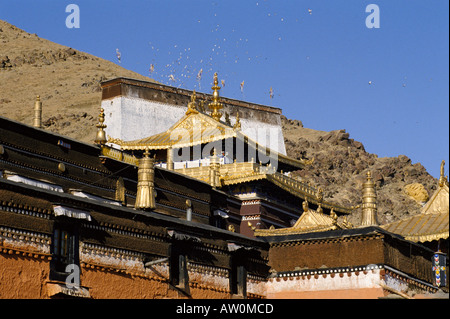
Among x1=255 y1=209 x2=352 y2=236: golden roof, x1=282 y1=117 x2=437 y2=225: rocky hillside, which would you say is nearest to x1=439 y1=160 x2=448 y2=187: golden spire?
x1=255 y1=209 x2=352 y2=236: golden roof

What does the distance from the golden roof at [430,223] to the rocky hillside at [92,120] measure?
122 ft

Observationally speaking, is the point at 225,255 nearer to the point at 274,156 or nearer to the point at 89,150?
the point at 89,150

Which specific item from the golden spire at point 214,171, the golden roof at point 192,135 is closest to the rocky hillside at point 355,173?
the golden roof at point 192,135

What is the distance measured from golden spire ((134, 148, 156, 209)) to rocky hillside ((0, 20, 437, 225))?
42.8m

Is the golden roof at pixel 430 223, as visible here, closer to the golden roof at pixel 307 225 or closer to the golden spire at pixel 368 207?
the golden spire at pixel 368 207

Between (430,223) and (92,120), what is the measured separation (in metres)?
64.4

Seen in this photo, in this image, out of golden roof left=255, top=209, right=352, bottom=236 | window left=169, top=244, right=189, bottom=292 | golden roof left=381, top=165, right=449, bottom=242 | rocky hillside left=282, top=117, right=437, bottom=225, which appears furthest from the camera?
rocky hillside left=282, top=117, right=437, bottom=225

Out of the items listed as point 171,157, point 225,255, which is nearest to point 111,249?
point 225,255

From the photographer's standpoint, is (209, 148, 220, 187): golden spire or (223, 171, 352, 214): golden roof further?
(223, 171, 352, 214): golden roof

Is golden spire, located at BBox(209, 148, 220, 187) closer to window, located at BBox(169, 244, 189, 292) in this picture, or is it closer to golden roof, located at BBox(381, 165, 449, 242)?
golden roof, located at BBox(381, 165, 449, 242)

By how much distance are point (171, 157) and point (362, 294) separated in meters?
16.6

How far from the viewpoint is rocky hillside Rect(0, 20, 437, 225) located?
3233 inches

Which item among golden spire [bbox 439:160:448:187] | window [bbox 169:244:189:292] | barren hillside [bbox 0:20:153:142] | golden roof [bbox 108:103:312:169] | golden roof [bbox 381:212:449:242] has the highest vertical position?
barren hillside [bbox 0:20:153:142]

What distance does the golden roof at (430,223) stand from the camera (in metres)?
29.6
